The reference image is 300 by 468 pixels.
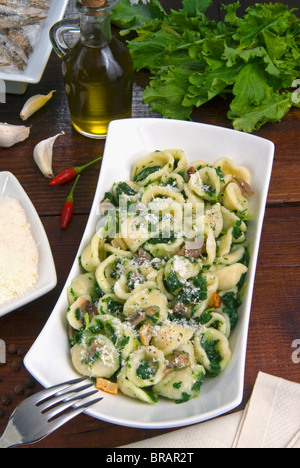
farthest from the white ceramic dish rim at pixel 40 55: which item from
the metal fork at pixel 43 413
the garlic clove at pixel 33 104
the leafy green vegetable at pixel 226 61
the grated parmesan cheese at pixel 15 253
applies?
the metal fork at pixel 43 413

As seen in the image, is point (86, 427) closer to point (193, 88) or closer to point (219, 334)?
point (219, 334)

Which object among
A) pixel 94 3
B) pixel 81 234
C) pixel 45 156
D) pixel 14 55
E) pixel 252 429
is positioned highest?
pixel 94 3

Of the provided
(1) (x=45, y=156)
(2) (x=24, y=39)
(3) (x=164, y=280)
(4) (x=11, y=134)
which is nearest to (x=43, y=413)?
(3) (x=164, y=280)

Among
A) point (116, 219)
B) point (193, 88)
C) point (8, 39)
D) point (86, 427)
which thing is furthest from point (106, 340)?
point (8, 39)

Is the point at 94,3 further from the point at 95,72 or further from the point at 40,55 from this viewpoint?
the point at 40,55

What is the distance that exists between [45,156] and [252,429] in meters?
1.52

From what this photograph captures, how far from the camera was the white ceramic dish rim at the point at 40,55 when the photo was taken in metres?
2.78

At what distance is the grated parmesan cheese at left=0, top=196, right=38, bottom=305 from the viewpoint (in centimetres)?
208

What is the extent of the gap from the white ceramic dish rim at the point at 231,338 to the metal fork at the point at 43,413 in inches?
1.6

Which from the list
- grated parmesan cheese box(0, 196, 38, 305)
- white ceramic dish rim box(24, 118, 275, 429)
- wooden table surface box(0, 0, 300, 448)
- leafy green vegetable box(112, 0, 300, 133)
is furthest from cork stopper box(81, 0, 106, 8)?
grated parmesan cheese box(0, 196, 38, 305)

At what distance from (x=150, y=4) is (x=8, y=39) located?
2.55ft

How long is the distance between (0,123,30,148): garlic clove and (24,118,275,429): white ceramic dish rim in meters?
0.60

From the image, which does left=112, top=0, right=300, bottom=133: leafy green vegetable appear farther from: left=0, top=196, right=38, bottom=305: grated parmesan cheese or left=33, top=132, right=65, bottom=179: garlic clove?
left=0, top=196, right=38, bottom=305: grated parmesan cheese

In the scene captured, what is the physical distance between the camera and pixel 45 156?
2.68m
